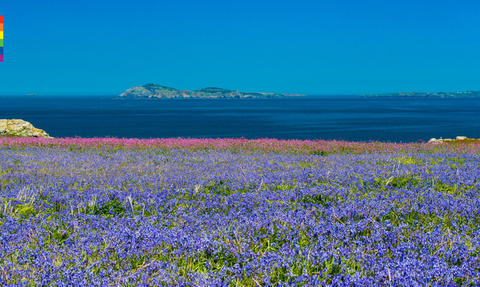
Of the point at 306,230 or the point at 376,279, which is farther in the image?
the point at 306,230

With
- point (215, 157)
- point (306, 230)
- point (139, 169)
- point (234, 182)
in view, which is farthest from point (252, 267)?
point (215, 157)

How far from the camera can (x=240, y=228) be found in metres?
5.72

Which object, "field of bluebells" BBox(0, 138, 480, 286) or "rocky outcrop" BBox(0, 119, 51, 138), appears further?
"rocky outcrop" BBox(0, 119, 51, 138)

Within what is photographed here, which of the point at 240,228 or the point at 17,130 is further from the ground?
the point at 240,228

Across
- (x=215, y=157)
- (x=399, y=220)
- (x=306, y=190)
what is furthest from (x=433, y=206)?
(x=215, y=157)

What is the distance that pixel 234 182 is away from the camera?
9.15 metres

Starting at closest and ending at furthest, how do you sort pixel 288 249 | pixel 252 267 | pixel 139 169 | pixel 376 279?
pixel 376 279 → pixel 252 267 → pixel 288 249 → pixel 139 169

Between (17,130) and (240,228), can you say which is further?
(17,130)

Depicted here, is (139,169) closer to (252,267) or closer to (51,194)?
(51,194)

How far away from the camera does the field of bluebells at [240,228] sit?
4.14m

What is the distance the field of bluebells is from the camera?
13.6 ft

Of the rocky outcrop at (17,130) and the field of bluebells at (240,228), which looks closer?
the field of bluebells at (240,228)

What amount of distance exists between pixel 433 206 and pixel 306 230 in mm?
2505

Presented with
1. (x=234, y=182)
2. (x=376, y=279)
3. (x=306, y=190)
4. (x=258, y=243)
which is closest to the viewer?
(x=376, y=279)
